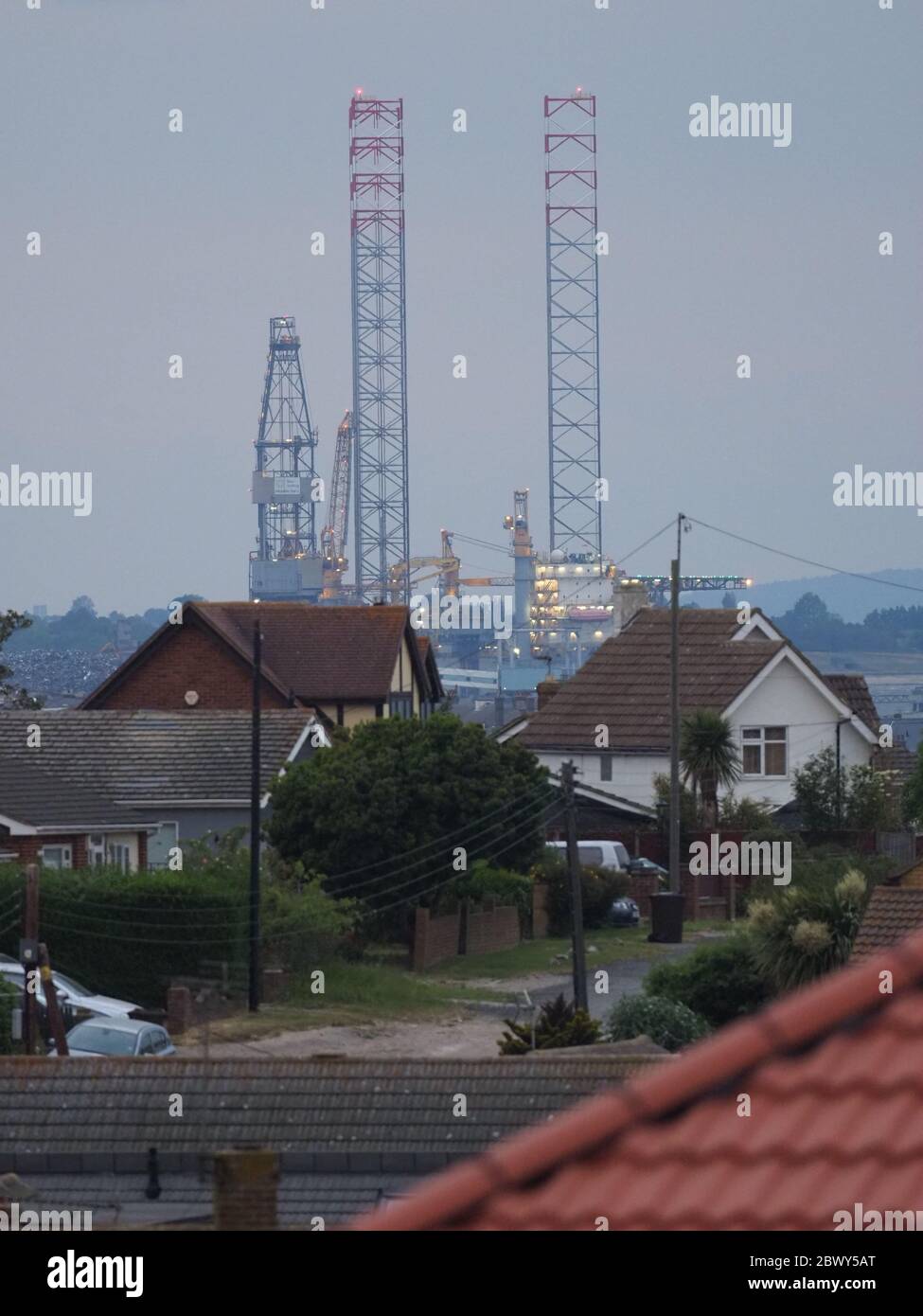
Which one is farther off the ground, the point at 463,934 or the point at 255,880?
the point at 255,880

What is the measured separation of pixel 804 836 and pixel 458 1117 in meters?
28.5

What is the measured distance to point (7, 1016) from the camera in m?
21.4

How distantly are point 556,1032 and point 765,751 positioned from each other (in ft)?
85.9

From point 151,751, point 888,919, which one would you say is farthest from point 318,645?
point 888,919

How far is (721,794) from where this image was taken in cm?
4478

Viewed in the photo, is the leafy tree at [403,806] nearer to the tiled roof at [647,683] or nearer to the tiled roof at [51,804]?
the tiled roof at [51,804]

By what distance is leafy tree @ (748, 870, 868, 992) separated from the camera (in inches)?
928

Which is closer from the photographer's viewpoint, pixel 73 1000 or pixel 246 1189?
pixel 246 1189

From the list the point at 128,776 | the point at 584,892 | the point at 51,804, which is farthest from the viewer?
the point at 584,892

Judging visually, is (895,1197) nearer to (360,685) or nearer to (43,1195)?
(43,1195)

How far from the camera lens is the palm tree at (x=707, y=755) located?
3956cm

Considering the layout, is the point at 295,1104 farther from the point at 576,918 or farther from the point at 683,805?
the point at 683,805
